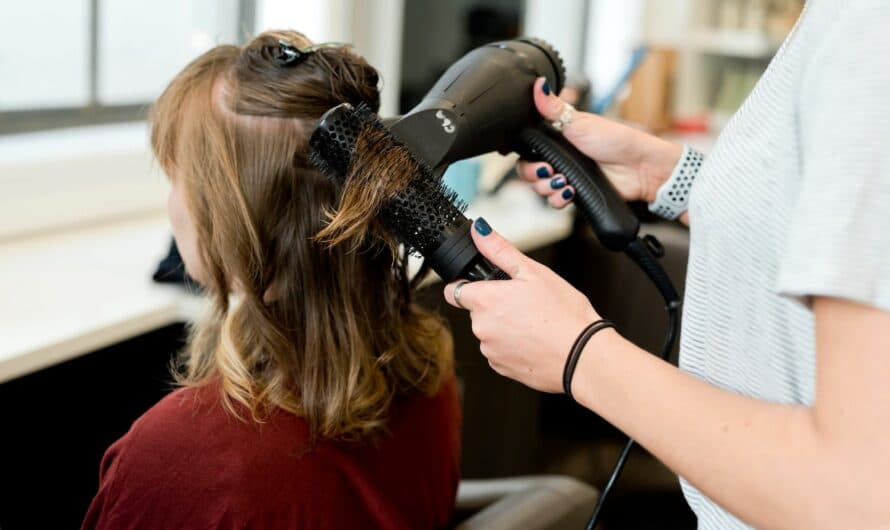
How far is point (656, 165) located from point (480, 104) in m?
0.30

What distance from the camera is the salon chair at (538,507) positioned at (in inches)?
40.1

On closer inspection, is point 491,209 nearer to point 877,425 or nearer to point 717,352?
point 717,352

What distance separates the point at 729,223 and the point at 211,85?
0.53 m

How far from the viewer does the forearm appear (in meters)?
0.60

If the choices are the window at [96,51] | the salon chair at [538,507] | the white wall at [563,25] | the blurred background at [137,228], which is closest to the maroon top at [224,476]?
the salon chair at [538,507]

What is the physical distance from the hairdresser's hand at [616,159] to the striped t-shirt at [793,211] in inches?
13.6

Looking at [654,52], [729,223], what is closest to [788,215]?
[729,223]

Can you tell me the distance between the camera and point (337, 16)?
1.77 metres

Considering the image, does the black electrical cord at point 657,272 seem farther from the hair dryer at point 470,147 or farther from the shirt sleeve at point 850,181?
the shirt sleeve at point 850,181

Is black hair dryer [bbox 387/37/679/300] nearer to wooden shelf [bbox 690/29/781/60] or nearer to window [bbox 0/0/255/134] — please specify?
window [bbox 0/0/255/134]

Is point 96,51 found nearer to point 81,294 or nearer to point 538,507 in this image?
point 81,294

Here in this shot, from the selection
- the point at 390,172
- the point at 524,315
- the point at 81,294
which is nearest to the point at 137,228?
the point at 81,294

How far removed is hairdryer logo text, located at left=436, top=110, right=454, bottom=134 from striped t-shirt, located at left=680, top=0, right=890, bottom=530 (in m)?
0.24

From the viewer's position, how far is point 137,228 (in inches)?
65.1
